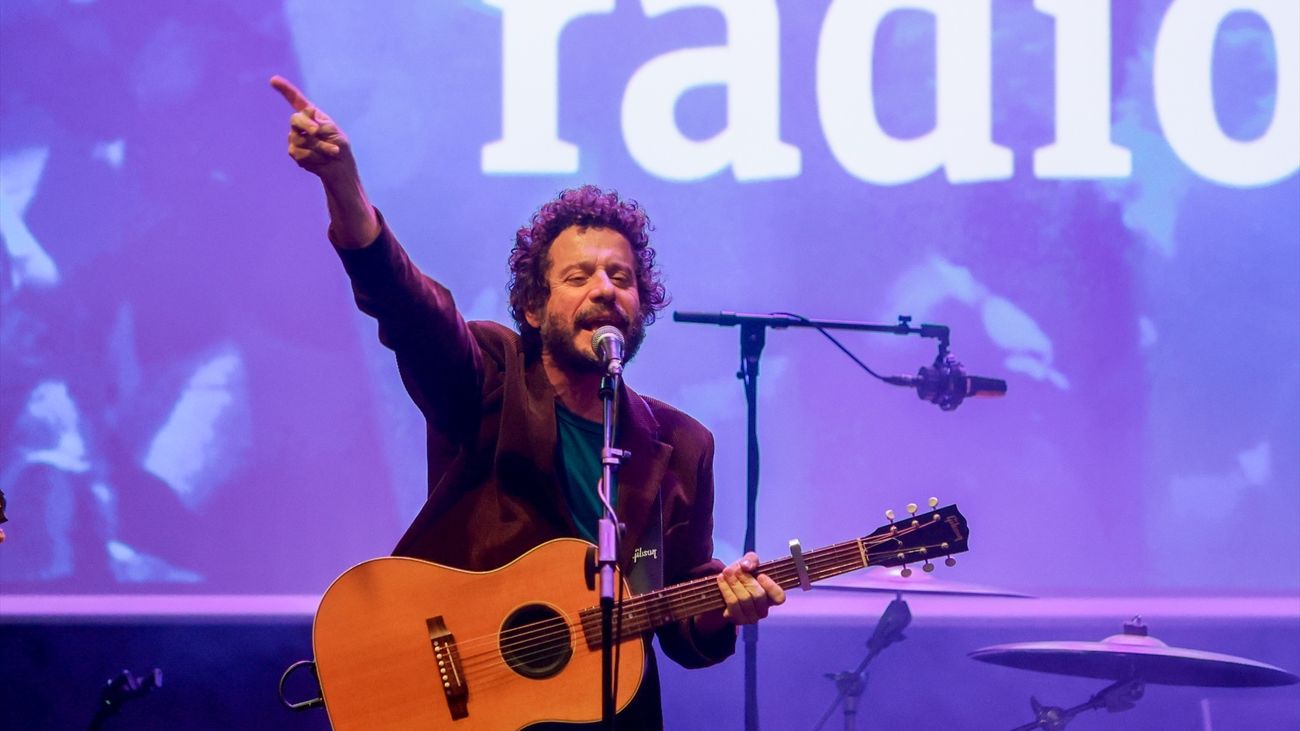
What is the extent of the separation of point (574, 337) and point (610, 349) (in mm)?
437

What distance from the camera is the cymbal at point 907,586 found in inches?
141

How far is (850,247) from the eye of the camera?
4543 mm

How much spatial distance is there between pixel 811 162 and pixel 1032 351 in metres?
1.09

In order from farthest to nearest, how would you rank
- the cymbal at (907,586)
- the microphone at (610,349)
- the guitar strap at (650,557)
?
the cymbal at (907,586) → the guitar strap at (650,557) → the microphone at (610,349)

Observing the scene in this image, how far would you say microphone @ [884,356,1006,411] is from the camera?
4.11 m

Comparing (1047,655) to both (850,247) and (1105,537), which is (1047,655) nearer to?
(1105,537)

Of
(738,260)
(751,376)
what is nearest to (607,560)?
(751,376)

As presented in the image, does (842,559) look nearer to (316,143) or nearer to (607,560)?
(607,560)

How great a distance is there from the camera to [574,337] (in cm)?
289

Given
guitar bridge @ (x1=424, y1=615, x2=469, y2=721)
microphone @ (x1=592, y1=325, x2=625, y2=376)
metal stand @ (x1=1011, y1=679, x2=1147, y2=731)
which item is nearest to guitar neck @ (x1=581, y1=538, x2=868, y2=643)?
guitar bridge @ (x1=424, y1=615, x2=469, y2=721)

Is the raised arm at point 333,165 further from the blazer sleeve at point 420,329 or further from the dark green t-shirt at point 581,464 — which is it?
the dark green t-shirt at point 581,464

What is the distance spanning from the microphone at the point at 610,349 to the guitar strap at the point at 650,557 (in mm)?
506

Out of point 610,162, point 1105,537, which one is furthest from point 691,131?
point 1105,537

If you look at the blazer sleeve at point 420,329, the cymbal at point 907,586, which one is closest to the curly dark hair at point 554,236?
the blazer sleeve at point 420,329
